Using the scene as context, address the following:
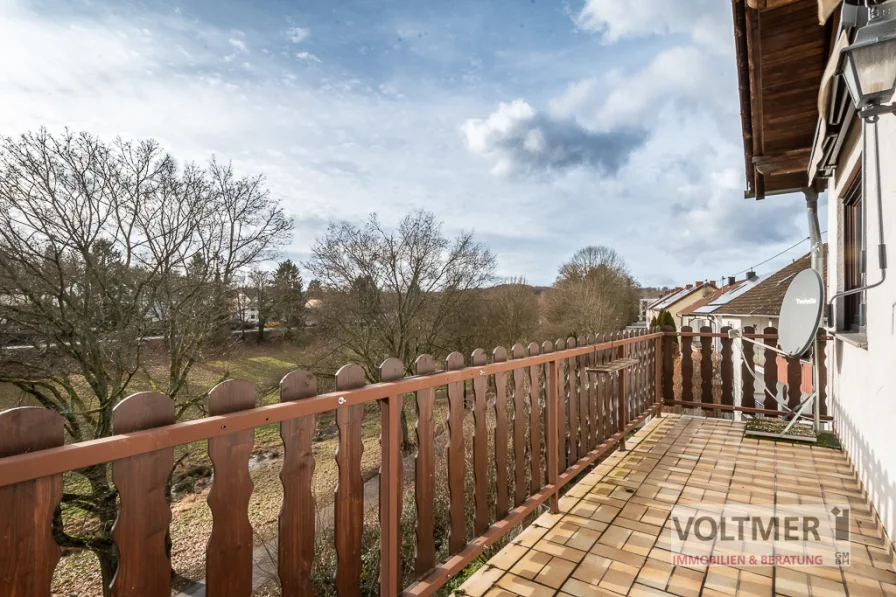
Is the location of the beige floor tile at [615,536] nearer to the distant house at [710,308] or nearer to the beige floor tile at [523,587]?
the beige floor tile at [523,587]

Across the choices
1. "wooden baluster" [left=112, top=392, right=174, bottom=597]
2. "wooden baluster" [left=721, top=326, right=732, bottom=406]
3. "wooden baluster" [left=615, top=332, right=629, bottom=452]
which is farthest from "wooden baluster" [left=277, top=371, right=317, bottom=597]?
"wooden baluster" [left=721, top=326, right=732, bottom=406]

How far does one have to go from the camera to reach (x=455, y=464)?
2090 millimetres

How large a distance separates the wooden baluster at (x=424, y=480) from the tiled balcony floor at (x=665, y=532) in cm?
30

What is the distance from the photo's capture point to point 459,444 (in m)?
2.12

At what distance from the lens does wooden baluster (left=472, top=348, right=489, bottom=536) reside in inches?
85.9

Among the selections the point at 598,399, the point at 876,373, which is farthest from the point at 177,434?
the point at 876,373

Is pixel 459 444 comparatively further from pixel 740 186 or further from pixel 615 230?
pixel 615 230

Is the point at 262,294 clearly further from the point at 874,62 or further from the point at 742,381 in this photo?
the point at 874,62

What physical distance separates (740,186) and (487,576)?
21.2ft

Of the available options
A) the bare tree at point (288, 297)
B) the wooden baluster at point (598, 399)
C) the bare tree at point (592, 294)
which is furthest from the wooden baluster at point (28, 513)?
the bare tree at point (592, 294)

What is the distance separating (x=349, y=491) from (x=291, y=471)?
0.28 metres

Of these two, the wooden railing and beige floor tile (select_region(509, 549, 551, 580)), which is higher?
the wooden railing

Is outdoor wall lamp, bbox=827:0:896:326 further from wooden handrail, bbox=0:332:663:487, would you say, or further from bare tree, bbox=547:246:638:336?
bare tree, bbox=547:246:638:336

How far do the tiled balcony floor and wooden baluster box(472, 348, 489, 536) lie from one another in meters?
0.21
